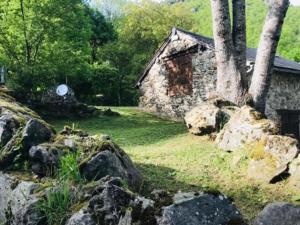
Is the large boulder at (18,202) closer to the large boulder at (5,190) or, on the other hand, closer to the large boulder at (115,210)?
the large boulder at (5,190)

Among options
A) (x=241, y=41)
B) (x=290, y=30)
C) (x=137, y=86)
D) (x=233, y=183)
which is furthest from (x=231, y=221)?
(x=290, y=30)

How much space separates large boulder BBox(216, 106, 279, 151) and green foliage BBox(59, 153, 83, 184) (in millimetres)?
4392

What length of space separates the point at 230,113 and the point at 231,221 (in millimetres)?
7004

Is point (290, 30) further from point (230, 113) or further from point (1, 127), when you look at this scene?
point (1, 127)

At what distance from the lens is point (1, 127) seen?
21.2ft

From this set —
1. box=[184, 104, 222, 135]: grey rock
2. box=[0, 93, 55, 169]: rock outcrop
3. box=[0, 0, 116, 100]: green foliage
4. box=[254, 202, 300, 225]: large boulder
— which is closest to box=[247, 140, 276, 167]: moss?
box=[184, 104, 222, 135]: grey rock

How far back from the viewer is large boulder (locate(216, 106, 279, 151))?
28.1 ft

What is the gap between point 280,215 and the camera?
160 inches

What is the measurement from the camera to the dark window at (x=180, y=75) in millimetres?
21734

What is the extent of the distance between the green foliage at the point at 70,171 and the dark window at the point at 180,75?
16.6m

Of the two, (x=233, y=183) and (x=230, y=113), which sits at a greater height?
(x=230, y=113)

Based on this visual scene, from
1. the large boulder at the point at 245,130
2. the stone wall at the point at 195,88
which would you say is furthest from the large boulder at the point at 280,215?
the stone wall at the point at 195,88

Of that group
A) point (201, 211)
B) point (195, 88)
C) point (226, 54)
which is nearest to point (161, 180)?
point (201, 211)

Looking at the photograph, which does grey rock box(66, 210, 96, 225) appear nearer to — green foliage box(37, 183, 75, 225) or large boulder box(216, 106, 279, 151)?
green foliage box(37, 183, 75, 225)
